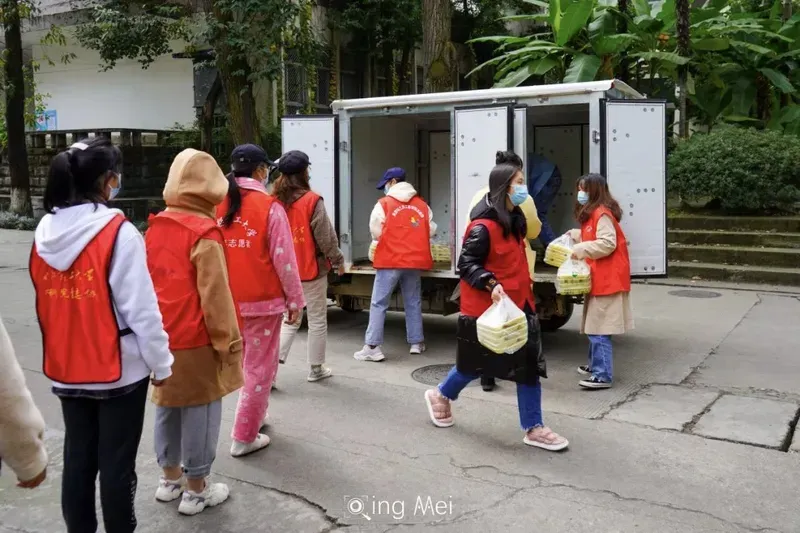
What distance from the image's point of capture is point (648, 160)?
7.34m

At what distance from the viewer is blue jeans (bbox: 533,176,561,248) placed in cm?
882

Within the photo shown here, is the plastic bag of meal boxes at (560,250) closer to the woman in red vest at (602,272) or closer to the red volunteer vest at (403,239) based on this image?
the woman in red vest at (602,272)

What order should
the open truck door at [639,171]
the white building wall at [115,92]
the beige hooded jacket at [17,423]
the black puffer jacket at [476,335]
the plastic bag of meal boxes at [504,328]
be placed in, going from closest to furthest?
the beige hooded jacket at [17,423] → the plastic bag of meal boxes at [504,328] → the black puffer jacket at [476,335] → the open truck door at [639,171] → the white building wall at [115,92]

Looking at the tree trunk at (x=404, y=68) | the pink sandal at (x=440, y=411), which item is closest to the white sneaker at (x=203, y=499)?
the pink sandal at (x=440, y=411)

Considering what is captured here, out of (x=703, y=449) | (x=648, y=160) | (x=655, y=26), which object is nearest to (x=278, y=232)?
(x=703, y=449)

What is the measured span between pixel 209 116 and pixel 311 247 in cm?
1499

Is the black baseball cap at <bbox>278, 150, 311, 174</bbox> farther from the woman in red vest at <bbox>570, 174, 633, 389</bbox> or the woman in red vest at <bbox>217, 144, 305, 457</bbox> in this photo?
the woman in red vest at <bbox>570, 174, 633, 389</bbox>

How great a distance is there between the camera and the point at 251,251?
4926mm

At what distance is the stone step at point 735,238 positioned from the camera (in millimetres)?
12703

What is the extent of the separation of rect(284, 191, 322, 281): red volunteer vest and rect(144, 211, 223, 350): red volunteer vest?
2.69m

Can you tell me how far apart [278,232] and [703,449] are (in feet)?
9.77

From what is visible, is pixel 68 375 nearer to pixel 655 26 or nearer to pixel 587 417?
pixel 587 417

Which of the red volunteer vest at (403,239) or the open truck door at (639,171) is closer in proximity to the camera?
the open truck door at (639,171)

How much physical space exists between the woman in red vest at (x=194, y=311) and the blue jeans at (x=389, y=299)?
3.62m
